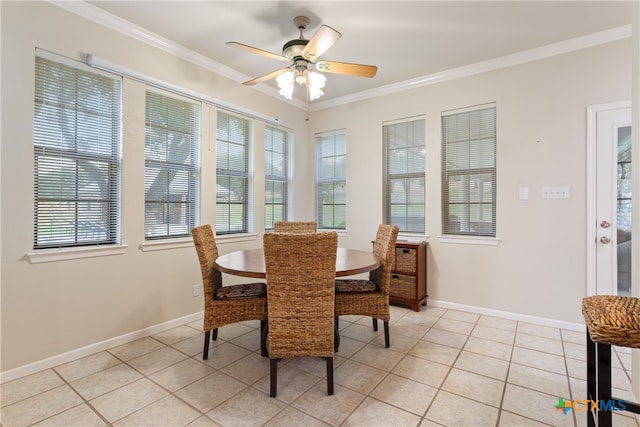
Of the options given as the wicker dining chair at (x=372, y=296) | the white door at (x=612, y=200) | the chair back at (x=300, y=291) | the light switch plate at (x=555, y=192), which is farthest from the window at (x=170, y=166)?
the white door at (x=612, y=200)

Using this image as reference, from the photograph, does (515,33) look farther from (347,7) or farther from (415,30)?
(347,7)

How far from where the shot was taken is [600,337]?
3.35 feet

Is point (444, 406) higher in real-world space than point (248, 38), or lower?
lower

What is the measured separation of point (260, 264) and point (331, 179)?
2589 millimetres

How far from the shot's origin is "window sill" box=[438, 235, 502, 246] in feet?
10.6

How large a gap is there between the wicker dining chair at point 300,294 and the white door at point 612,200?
2634 millimetres

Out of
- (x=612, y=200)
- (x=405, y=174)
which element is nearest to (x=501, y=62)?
(x=405, y=174)

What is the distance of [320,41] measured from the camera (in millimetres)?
2016

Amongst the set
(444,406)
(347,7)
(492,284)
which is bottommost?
(444,406)

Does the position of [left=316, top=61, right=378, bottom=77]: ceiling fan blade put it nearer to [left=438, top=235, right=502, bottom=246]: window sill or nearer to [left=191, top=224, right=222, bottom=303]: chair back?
[left=191, top=224, right=222, bottom=303]: chair back

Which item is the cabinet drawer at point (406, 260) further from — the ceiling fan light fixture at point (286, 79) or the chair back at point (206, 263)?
the ceiling fan light fixture at point (286, 79)

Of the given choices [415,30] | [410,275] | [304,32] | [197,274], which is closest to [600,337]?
[410,275]

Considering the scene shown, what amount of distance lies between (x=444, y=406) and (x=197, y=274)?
253cm

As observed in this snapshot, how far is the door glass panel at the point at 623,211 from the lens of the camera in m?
2.62
